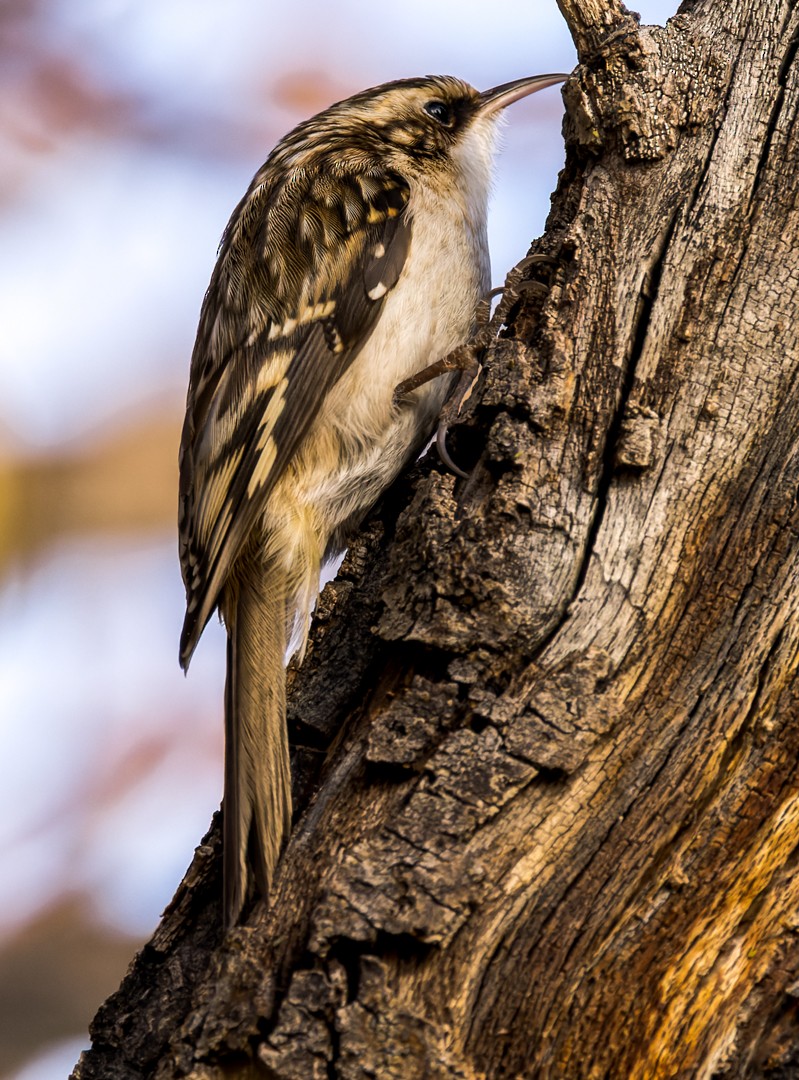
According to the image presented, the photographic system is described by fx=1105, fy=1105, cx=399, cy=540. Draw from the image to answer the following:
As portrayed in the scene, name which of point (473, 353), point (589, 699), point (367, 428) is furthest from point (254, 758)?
point (473, 353)

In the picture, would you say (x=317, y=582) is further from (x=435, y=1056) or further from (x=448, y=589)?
(x=435, y=1056)

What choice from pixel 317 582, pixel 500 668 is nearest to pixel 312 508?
pixel 317 582

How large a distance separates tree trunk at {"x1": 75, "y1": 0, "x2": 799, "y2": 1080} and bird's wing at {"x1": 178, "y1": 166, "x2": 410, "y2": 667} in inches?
13.3

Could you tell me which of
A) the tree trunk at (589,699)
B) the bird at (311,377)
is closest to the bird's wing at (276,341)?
the bird at (311,377)

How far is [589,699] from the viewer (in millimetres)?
1319

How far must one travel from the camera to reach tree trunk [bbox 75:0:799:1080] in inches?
47.5

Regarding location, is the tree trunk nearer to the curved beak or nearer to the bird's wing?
the bird's wing

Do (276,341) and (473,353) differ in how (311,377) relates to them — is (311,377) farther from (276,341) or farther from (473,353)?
(473,353)

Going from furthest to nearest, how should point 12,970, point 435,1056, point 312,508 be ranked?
point 12,970
point 312,508
point 435,1056

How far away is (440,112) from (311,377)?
829mm

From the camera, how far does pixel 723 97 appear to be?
1617 millimetres

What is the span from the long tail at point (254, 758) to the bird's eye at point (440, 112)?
4.00ft

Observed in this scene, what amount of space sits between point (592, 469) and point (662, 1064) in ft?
2.34

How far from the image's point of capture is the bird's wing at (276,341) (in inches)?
76.6
